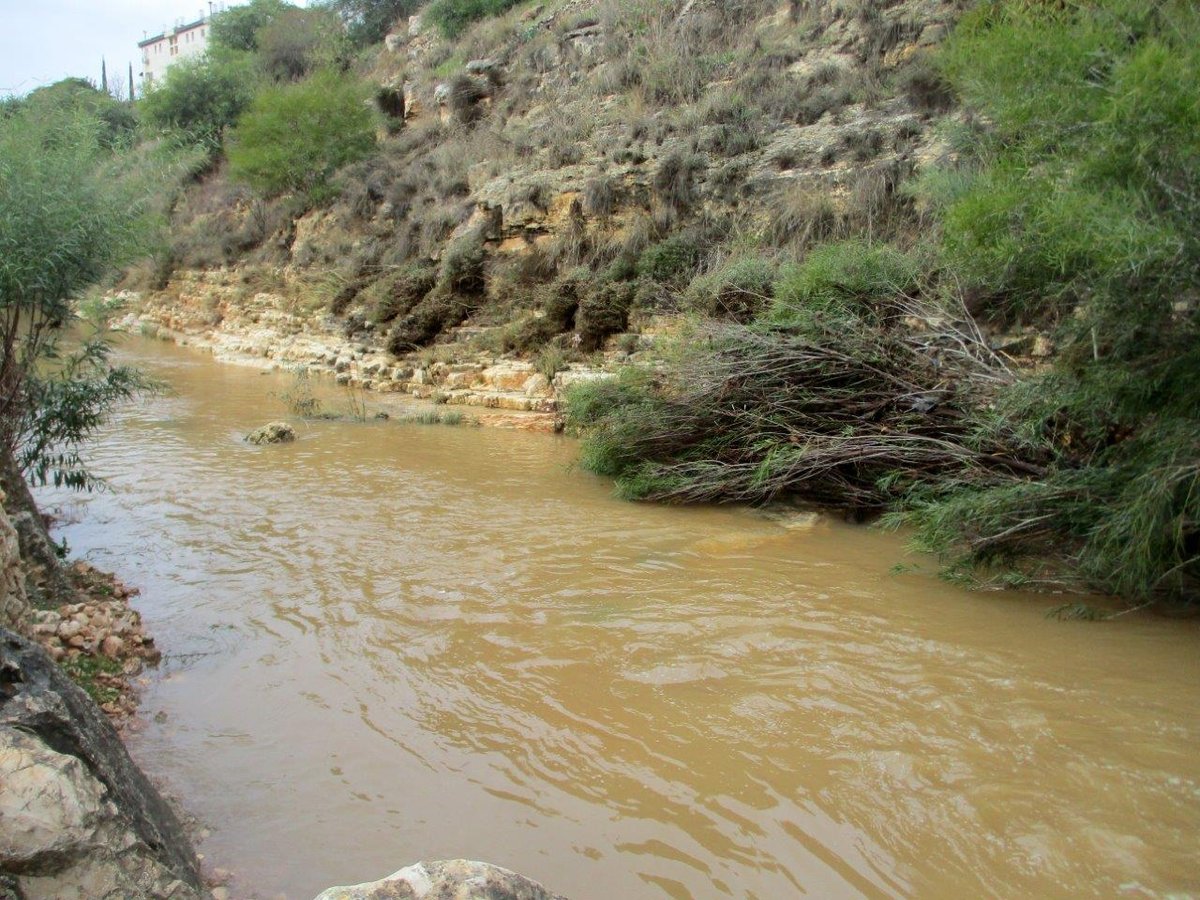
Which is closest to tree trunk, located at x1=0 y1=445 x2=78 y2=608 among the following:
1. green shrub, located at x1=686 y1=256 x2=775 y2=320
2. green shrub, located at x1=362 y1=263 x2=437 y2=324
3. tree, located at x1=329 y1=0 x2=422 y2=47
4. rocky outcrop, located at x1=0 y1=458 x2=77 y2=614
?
rocky outcrop, located at x1=0 y1=458 x2=77 y2=614

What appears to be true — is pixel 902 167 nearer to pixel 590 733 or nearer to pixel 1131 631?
pixel 1131 631

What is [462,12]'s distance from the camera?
2803cm

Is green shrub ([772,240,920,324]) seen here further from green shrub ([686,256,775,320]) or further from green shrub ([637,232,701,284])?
green shrub ([637,232,701,284])

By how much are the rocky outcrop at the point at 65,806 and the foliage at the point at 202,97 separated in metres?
35.2

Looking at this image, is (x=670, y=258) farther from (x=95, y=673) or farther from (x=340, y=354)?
(x=95, y=673)

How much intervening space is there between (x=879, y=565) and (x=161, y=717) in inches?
195

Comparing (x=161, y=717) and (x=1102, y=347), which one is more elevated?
(x=1102, y=347)

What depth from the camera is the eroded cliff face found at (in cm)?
1374

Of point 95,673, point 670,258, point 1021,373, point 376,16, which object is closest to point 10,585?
point 95,673

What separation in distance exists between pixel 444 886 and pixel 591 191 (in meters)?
15.0

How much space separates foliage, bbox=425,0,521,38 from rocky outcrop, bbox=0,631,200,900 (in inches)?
1143

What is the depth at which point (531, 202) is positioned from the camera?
1658 centimetres

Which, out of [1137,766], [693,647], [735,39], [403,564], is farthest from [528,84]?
[1137,766]

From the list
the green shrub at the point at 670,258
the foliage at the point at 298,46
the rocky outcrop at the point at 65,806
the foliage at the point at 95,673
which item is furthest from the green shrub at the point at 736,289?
the foliage at the point at 298,46
